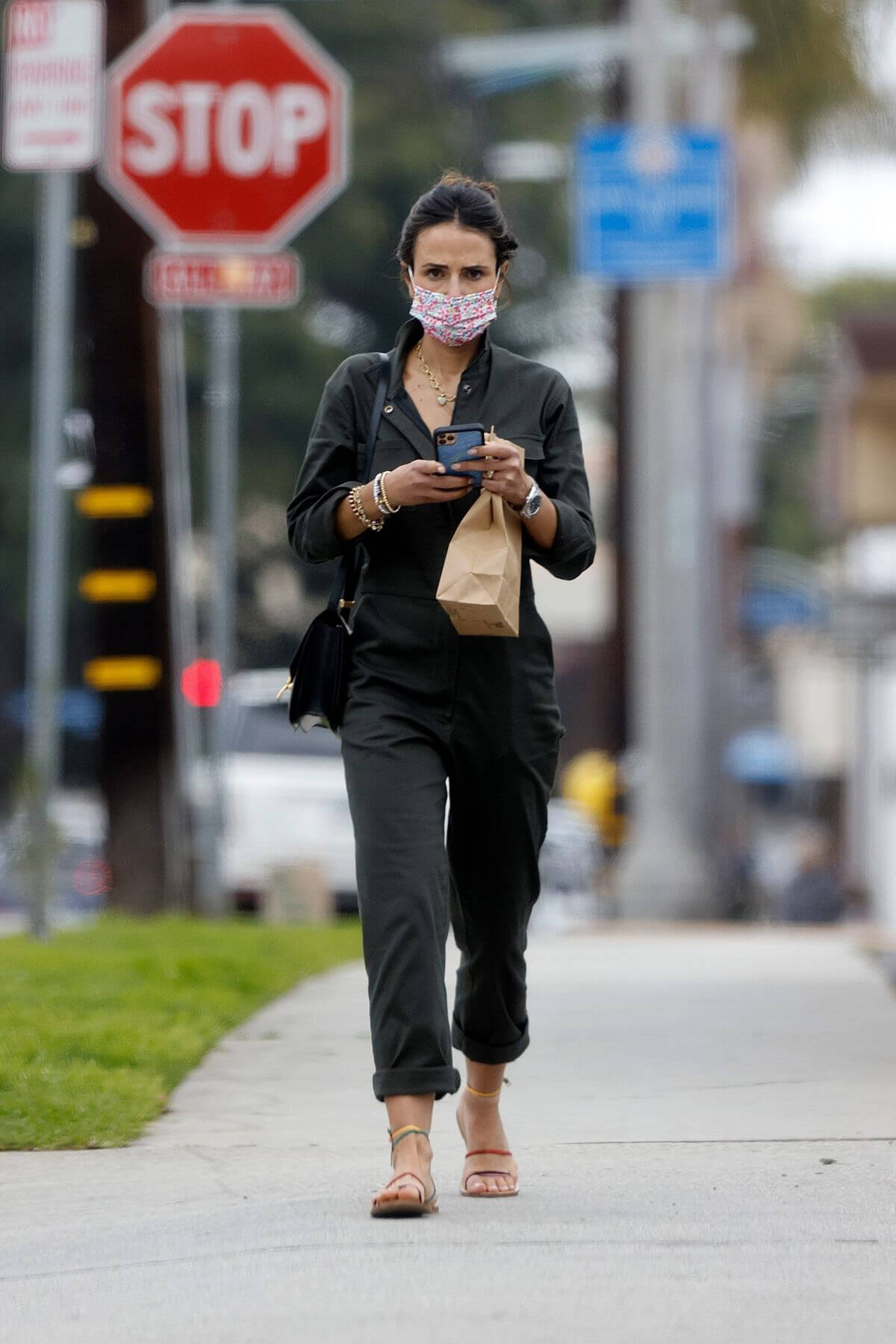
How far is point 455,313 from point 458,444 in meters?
0.33

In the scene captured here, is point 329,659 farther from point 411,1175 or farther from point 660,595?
point 660,595

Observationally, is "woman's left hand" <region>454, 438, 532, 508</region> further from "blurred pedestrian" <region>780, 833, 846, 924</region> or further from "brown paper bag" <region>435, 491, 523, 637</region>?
"blurred pedestrian" <region>780, 833, 846, 924</region>

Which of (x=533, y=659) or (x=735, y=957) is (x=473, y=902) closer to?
(x=533, y=659)

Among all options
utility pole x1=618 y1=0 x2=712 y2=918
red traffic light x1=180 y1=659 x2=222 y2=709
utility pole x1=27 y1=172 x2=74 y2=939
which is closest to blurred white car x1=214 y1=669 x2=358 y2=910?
red traffic light x1=180 y1=659 x2=222 y2=709

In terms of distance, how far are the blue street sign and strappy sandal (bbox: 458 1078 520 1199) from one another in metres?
13.0

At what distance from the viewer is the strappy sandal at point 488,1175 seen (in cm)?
522

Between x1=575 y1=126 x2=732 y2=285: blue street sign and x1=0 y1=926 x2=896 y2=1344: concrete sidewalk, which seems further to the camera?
x1=575 y1=126 x2=732 y2=285: blue street sign

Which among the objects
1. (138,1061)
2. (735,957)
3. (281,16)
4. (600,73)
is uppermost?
(600,73)

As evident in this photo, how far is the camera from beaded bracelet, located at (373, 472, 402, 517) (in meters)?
4.95

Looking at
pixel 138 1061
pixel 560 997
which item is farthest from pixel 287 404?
pixel 138 1061

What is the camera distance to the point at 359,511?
501cm

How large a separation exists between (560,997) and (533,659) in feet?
13.7

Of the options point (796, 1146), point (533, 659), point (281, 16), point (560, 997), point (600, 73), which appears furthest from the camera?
point (600, 73)

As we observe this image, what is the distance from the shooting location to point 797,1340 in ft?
13.3
